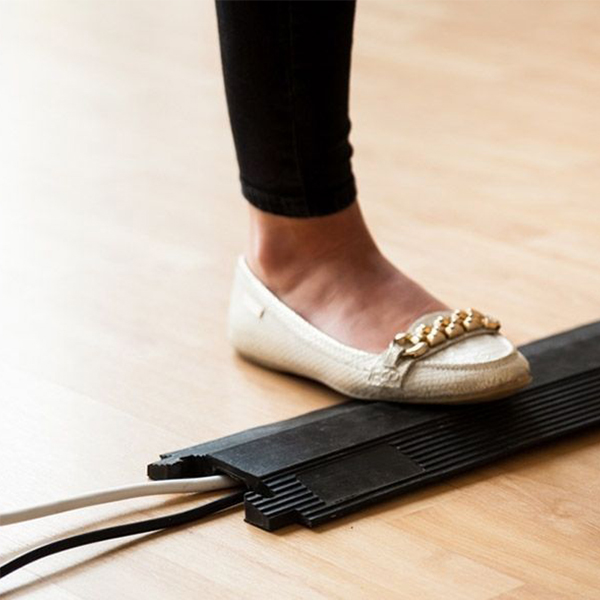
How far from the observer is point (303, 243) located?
131 cm

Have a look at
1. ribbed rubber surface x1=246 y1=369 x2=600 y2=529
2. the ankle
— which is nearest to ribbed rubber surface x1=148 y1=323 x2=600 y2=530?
ribbed rubber surface x1=246 y1=369 x2=600 y2=529

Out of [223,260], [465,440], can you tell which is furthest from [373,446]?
[223,260]

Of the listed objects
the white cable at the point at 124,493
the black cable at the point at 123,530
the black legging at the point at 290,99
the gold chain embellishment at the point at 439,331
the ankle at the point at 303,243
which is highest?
the black legging at the point at 290,99

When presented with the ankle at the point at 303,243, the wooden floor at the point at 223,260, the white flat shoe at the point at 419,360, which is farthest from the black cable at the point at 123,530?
the ankle at the point at 303,243

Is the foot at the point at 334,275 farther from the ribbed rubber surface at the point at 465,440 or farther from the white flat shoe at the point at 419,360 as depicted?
the ribbed rubber surface at the point at 465,440

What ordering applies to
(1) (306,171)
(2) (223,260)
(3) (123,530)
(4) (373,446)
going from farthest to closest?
1. (2) (223,260)
2. (1) (306,171)
3. (4) (373,446)
4. (3) (123,530)

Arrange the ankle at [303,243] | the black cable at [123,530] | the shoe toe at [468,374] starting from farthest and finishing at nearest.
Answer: the ankle at [303,243], the shoe toe at [468,374], the black cable at [123,530]

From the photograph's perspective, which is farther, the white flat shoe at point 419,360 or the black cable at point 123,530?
the white flat shoe at point 419,360

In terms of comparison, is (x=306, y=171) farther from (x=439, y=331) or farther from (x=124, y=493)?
(x=124, y=493)

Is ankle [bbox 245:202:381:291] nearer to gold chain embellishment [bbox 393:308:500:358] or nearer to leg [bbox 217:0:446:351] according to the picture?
leg [bbox 217:0:446:351]

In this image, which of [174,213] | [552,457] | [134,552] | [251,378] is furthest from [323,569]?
[174,213]

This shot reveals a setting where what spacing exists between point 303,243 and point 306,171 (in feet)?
0.27

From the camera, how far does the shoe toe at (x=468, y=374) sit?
1.19m

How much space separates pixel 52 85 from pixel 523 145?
859 millimetres
